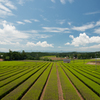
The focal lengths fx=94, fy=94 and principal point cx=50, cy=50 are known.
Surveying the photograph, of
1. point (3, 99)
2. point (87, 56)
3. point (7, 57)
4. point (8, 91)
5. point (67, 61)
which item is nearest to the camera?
point (3, 99)

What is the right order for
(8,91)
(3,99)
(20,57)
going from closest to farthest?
(3,99)
(8,91)
(20,57)

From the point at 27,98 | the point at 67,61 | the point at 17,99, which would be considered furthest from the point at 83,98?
the point at 67,61

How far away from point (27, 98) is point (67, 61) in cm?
7429

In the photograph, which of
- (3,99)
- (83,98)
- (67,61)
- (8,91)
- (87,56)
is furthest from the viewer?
(87,56)

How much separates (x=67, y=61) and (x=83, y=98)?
72.0m

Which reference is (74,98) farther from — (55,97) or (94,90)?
(94,90)

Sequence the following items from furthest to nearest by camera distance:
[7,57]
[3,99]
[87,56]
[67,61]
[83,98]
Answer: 1. [87,56]
2. [7,57]
3. [67,61]
4. [83,98]
5. [3,99]

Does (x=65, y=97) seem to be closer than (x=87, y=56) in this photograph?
Yes

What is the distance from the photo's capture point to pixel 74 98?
45.6 ft

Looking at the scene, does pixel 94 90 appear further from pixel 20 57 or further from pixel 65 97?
pixel 20 57

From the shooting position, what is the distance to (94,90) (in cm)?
1656

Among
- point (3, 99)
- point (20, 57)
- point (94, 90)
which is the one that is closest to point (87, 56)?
point (20, 57)

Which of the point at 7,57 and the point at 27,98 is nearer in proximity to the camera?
the point at 27,98

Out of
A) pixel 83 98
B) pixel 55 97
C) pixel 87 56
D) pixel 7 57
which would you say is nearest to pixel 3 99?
pixel 55 97
